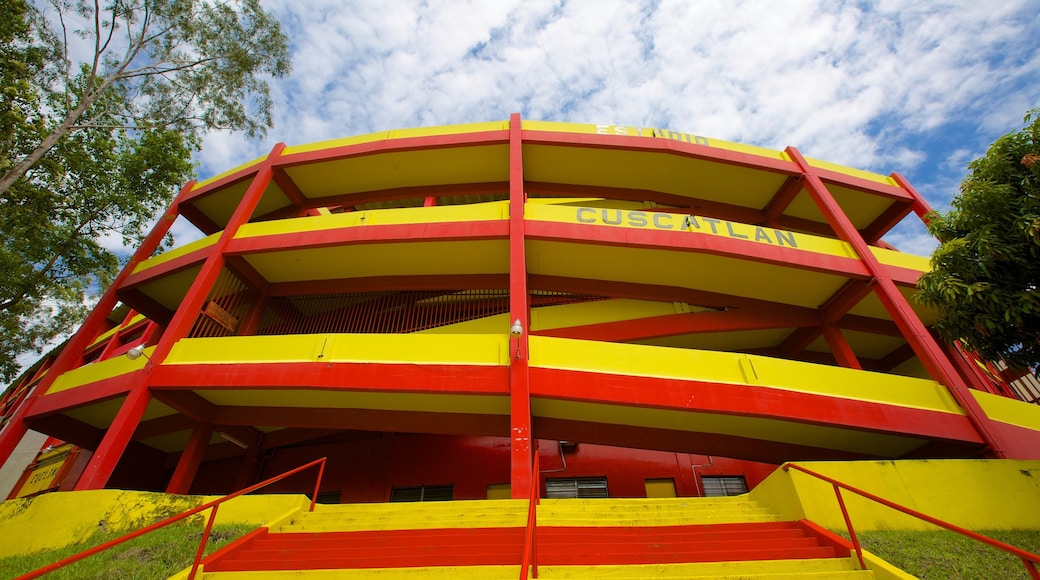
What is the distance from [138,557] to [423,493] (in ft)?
21.7

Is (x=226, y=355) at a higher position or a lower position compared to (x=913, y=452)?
higher

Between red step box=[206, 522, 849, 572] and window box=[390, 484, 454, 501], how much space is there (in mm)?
6034

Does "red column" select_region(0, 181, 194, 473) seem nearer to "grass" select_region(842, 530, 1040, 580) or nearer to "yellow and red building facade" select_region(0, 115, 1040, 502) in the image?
"yellow and red building facade" select_region(0, 115, 1040, 502)

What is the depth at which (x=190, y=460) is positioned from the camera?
977 cm

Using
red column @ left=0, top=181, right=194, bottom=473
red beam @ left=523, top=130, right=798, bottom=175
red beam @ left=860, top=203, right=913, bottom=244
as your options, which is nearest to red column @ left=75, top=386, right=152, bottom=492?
red column @ left=0, top=181, right=194, bottom=473

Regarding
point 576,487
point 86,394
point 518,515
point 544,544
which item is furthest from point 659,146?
point 86,394

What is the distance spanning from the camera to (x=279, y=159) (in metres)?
13.1

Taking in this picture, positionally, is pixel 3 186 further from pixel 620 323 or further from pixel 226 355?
pixel 620 323

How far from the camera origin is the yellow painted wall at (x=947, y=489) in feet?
20.4

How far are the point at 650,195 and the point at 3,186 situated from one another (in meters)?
15.3

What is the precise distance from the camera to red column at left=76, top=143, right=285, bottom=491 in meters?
7.69

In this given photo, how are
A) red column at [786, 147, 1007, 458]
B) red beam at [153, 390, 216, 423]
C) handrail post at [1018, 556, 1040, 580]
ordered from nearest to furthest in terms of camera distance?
handrail post at [1018, 556, 1040, 580] → red column at [786, 147, 1007, 458] → red beam at [153, 390, 216, 423]

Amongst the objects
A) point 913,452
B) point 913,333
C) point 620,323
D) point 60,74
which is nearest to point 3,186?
point 60,74

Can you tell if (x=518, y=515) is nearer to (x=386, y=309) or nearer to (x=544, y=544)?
(x=544, y=544)
